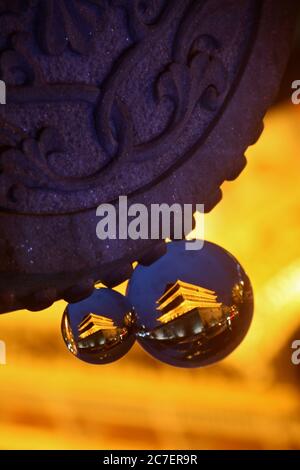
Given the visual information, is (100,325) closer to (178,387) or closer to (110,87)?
(110,87)

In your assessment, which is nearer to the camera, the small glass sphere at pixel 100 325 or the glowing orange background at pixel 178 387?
the small glass sphere at pixel 100 325

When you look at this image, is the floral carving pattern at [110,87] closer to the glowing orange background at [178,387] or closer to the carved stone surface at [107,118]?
the carved stone surface at [107,118]

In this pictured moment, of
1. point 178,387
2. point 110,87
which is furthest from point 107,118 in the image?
point 178,387

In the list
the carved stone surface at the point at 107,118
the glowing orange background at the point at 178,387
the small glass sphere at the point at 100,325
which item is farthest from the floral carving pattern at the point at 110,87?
the glowing orange background at the point at 178,387

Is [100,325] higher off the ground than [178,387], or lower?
lower

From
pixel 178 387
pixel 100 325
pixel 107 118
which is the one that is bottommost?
pixel 100 325

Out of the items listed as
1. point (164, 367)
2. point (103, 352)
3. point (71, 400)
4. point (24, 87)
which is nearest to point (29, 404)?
point (71, 400)

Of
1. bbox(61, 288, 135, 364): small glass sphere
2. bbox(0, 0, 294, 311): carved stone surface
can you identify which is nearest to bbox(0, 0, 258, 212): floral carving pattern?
bbox(0, 0, 294, 311): carved stone surface
